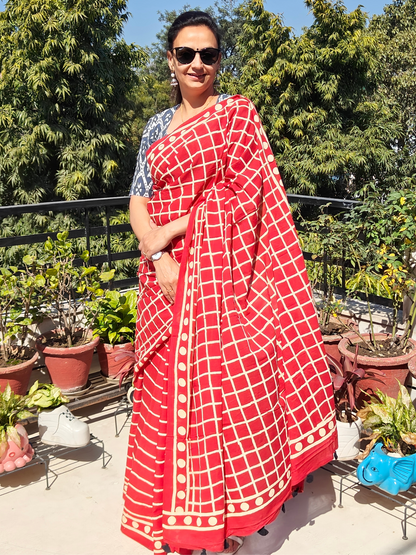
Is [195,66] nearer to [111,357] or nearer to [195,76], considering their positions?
[195,76]

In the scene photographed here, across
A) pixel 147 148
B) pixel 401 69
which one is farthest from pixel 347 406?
pixel 401 69

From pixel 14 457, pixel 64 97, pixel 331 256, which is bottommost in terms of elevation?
pixel 14 457

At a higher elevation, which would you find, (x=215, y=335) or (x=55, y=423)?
(x=215, y=335)

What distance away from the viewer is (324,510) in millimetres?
2125

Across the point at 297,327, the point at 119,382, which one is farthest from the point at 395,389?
the point at 119,382

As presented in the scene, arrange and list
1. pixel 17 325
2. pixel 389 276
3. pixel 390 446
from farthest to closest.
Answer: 1. pixel 389 276
2. pixel 17 325
3. pixel 390 446

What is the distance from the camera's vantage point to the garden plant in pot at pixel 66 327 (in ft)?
9.11

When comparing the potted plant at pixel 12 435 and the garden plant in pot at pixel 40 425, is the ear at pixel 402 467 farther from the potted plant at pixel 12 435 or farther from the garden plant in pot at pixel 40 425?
the potted plant at pixel 12 435

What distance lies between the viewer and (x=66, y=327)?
2861mm

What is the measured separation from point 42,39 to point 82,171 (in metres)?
2.92

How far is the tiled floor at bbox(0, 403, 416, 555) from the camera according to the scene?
75.5 inches

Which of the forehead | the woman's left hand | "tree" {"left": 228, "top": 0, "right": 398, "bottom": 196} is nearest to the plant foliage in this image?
the woman's left hand

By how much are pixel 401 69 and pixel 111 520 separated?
1597 cm

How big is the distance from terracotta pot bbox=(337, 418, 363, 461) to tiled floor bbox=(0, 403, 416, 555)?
156 mm
